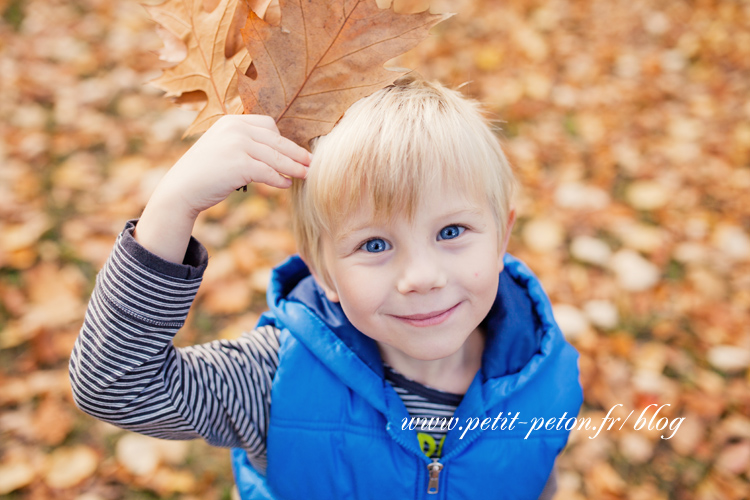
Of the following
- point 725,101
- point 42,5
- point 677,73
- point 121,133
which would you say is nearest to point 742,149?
point 725,101

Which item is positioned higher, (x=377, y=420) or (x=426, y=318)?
(x=426, y=318)

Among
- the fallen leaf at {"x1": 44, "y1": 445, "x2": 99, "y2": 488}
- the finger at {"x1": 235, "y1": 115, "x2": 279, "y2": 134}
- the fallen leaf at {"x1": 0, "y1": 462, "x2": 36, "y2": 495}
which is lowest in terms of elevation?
the fallen leaf at {"x1": 44, "y1": 445, "x2": 99, "y2": 488}

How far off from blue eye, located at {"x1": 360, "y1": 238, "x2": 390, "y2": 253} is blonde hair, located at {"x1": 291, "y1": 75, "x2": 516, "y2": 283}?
0.06 meters

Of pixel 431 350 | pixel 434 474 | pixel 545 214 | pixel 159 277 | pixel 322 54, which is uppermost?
pixel 322 54

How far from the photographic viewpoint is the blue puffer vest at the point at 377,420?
122 centimetres

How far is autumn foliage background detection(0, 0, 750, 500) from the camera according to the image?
1836 mm

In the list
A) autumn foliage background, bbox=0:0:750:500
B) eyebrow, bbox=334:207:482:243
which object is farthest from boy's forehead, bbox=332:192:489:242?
autumn foliage background, bbox=0:0:750:500

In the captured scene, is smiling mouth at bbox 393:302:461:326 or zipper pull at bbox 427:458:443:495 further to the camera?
zipper pull at bbox 427:458:443:495

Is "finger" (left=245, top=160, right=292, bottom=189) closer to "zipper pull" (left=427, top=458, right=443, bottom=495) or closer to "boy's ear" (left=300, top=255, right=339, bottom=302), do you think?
"boy's ear" (left=300, top=255, right=339, bottom=302)

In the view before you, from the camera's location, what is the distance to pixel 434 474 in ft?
4.02

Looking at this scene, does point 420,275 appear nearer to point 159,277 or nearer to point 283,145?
point 283,145

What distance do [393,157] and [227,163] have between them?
11.5 inches

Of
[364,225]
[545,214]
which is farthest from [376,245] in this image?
[545,214]

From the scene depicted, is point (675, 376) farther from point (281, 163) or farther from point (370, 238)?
point (281, 163)
